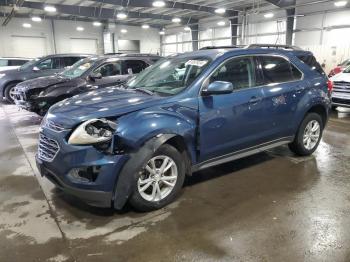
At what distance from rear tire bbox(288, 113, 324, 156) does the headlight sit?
2937 mm

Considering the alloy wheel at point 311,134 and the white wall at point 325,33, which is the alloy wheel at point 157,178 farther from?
the white wall at point 325,33

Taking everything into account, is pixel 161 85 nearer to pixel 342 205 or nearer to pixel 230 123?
pixel 230 123

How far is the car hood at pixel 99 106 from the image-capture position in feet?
9.78

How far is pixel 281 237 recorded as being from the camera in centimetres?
276

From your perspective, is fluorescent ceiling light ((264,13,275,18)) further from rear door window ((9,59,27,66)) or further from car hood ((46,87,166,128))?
car hood ((46,87,166,128))

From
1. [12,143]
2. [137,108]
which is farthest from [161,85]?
[12,143]

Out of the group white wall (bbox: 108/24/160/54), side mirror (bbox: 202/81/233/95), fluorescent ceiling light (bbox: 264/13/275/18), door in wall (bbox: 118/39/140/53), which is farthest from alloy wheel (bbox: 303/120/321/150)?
door in wall (bbox: 118/39/140/53)

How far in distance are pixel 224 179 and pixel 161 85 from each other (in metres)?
1.45

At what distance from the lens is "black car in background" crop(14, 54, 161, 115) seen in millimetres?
7062

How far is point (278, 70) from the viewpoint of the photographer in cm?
420

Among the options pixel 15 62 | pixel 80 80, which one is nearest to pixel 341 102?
pixel 80 80

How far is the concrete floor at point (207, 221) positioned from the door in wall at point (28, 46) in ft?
70.0

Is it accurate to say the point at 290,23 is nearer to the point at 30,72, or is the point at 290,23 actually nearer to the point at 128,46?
the point at 30,72

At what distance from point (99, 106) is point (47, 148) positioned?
2.17ft
